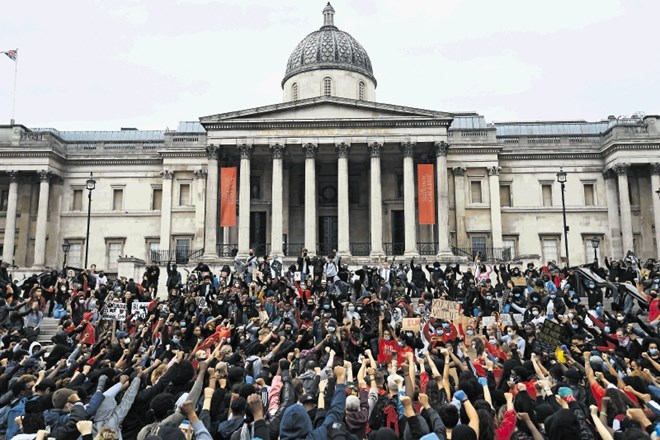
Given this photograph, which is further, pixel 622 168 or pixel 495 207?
pixel 495 207

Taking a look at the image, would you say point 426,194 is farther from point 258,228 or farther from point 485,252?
point 258,228

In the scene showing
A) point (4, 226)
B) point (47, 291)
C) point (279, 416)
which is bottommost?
point (279, 416)

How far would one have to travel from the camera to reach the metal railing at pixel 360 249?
4438 cm

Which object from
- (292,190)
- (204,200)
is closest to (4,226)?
(204,200)

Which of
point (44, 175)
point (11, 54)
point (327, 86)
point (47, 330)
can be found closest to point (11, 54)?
point (11, 54)

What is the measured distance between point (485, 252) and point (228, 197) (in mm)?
18744

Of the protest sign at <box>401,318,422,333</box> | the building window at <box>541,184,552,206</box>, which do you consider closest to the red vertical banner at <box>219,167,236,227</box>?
the building window at <box>541,184,552,206</box>

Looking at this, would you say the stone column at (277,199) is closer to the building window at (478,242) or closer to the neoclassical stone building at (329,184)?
the neoclassical stone building at (329,184)

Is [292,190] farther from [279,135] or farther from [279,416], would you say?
[279,416]

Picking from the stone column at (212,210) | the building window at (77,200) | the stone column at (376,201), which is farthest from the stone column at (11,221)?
the stone column at (376,201)

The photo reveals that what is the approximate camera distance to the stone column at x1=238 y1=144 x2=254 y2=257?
133ft

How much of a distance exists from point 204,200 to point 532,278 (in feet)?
88.3

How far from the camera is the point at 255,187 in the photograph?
45938 millimetres

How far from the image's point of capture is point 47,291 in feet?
78.6
